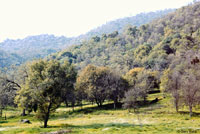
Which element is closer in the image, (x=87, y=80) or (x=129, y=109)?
(x=129, y=109)

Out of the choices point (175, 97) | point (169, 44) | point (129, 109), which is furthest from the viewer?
point (169, 44)

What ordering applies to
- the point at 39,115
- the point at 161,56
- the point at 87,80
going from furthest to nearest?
the point at 161,56
the point at 87,80
the point at 39,115

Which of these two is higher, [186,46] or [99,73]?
[186,46]

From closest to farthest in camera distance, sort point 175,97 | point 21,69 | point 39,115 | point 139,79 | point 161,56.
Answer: point 39,115
point 175,97
point 21,69
point 139,79
point 161,56

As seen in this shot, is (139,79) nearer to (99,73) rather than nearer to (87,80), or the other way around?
(99,73)

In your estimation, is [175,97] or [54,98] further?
[175,97]

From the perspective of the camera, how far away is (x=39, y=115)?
44438 millimetres

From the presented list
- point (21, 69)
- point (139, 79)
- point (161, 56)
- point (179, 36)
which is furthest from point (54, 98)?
point (179, 36)

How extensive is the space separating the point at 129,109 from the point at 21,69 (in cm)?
4990

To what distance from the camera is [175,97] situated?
209 feet

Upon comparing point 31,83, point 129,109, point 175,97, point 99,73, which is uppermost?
point 99,73

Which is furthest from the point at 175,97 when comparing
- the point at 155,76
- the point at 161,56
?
the point at 161,56

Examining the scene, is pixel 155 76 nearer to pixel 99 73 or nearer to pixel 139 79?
pixel 139 79

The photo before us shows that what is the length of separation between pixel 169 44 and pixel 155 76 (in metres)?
81.0
